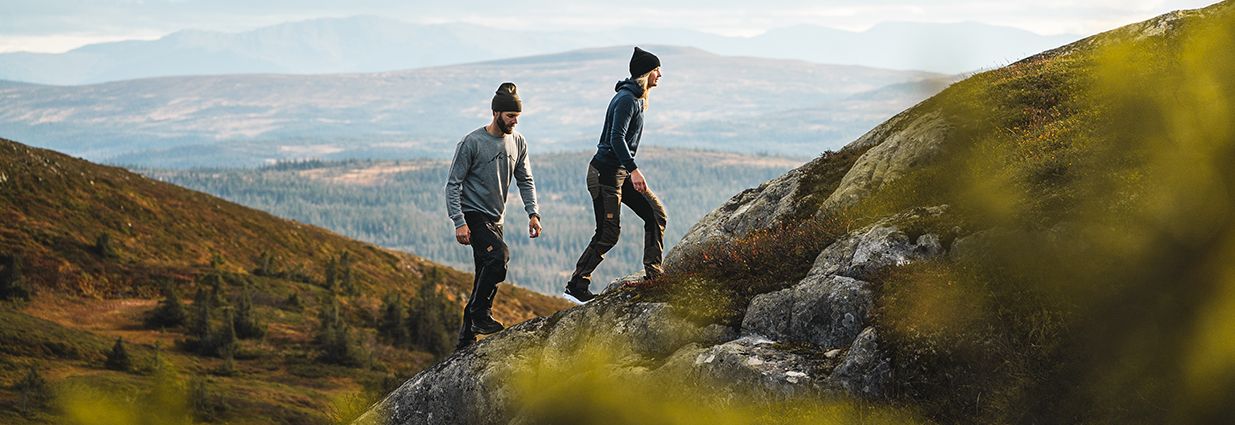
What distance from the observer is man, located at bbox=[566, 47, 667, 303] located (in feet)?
47.4

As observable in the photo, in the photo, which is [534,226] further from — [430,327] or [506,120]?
[430,327]

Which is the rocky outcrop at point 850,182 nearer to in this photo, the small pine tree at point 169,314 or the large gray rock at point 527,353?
the large gray rock at point 527,353

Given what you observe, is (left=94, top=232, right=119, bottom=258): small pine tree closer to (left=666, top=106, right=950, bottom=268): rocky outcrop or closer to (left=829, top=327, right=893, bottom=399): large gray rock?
(left=666, top=106, right=950, bottom=268): rocky outcrop

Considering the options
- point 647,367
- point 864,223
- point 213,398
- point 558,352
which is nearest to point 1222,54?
point 864,223

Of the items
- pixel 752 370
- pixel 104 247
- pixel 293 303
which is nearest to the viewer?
pixel 752 370

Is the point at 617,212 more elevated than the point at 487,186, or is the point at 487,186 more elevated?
the point at 487,186

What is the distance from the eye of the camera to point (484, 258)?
14.8 meters

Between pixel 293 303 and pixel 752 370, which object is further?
pixel 293 303

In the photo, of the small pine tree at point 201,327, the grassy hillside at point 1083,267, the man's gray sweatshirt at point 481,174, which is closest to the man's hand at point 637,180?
the man's gray sweatshirt at point 481,174

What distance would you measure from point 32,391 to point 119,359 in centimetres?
1234

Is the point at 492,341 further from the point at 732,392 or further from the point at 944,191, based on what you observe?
the point at 944,191

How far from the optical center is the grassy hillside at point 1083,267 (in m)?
8.47

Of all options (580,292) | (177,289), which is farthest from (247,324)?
(580,292)

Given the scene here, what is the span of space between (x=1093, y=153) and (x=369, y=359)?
66155 millimetres
